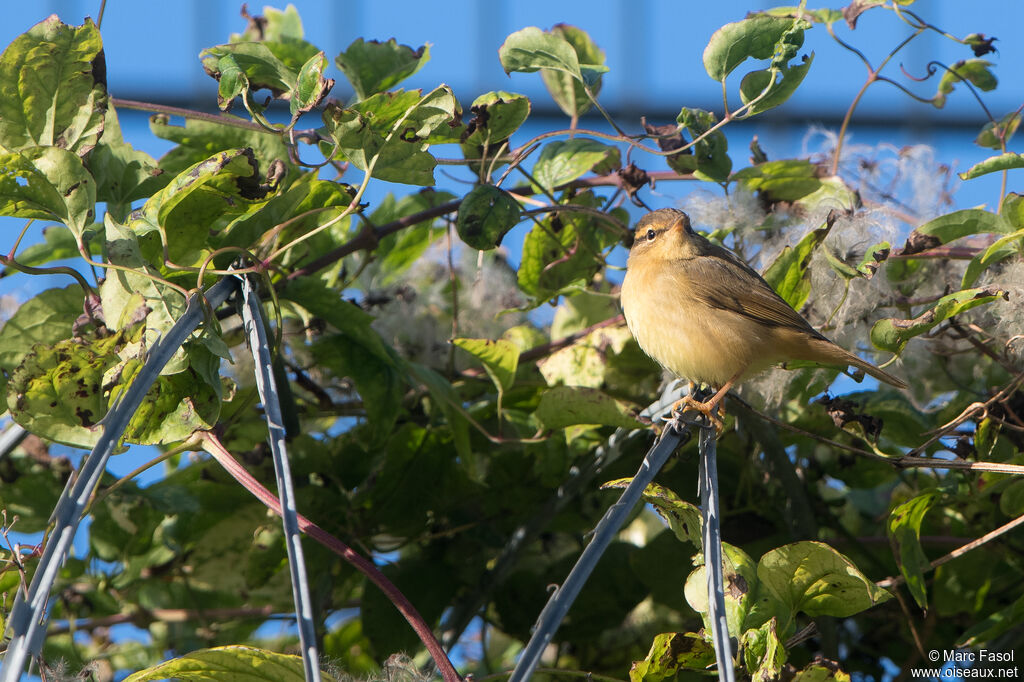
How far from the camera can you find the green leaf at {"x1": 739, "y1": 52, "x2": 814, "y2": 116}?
4.63ft

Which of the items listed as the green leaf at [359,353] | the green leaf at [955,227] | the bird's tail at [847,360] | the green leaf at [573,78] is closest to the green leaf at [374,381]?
the green leaf at [359,353]

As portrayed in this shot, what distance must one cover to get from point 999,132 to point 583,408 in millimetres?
780

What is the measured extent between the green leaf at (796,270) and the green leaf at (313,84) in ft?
2.21

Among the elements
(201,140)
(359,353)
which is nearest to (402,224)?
(359,353)

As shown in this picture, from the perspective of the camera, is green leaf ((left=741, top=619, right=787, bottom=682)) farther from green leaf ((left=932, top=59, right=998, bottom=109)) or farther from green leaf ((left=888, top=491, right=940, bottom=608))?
green leaf ((left=932, top=59, right=998, bottom=109))

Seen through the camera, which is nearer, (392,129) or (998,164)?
(392,129)

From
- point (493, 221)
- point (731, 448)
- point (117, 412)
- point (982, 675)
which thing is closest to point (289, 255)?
point (493, 221)

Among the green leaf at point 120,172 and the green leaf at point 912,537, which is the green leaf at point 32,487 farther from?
the green leaf at point 912,537

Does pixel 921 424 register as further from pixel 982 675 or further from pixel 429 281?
pixel 429 281

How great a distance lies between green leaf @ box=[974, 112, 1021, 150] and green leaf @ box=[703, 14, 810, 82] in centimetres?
43

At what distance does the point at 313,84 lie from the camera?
47.8 inches

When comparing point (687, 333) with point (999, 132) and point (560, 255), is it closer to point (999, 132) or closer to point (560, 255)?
point (560, 255)

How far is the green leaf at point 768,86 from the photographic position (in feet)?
4.63

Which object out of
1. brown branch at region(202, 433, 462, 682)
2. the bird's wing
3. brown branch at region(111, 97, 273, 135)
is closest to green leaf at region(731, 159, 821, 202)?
the bird's wing
